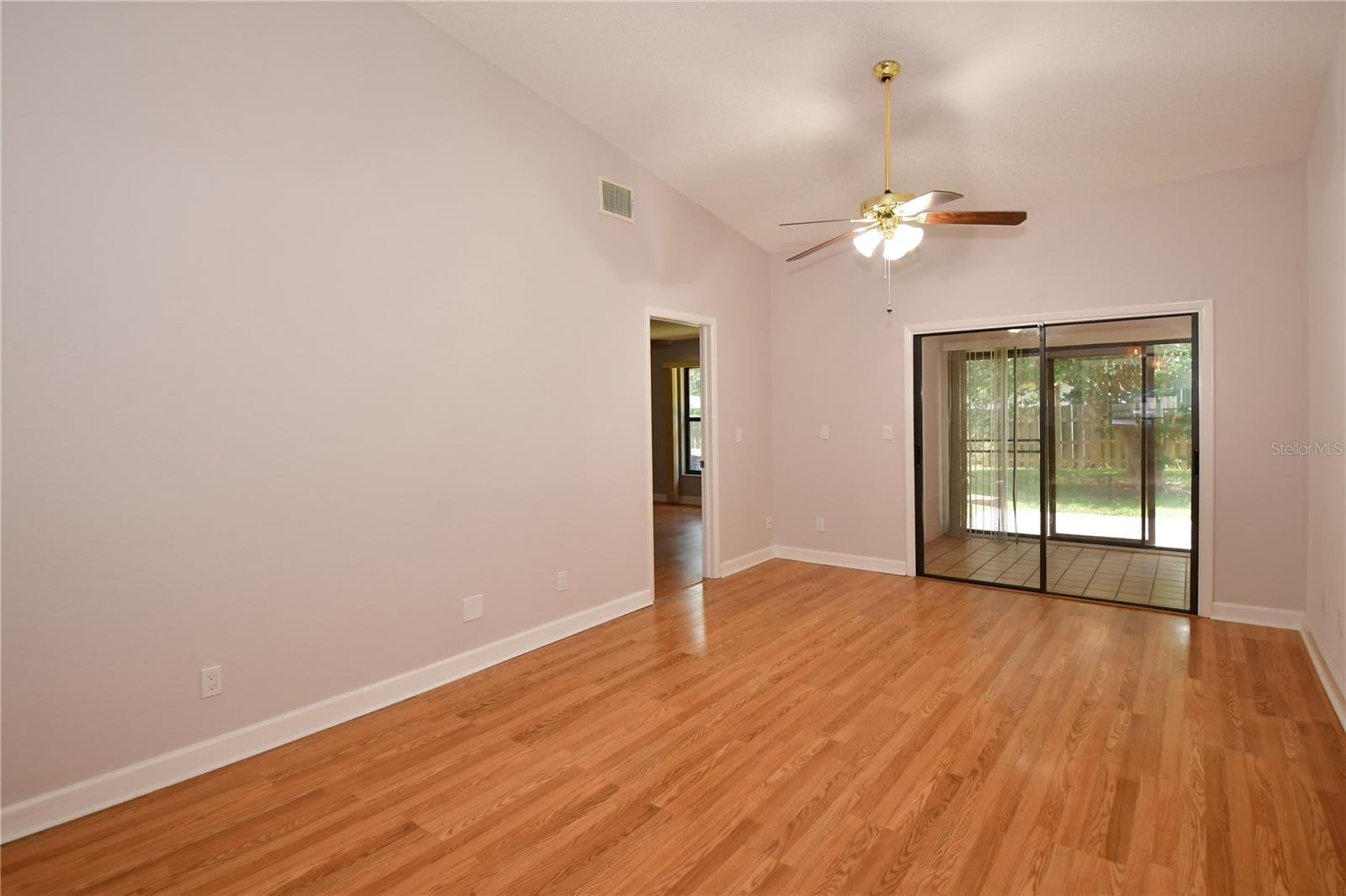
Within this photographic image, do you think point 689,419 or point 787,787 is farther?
point 689,419

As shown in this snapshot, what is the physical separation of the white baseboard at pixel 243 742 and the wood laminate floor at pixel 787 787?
57mm

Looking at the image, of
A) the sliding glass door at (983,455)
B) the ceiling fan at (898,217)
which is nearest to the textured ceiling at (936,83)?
the ceiling fan at (898,217)

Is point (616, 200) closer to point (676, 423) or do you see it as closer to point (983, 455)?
point (983, 455)

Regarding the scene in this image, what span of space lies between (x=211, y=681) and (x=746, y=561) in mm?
4198

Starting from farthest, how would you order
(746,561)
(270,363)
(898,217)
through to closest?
(746,561) → (898,217) → (270,363)

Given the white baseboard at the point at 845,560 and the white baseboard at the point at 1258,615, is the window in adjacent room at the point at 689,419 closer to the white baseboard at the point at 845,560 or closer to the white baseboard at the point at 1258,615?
the white baseboard at the point at 845,560

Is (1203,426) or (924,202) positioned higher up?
(924,202)

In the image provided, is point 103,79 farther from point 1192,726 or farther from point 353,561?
point 1192,726

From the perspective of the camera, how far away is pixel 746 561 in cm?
606

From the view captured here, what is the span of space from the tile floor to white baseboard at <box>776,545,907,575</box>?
0.88ft

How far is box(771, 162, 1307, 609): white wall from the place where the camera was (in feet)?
14.0

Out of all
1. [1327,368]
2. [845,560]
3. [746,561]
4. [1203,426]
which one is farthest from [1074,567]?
[746,561]

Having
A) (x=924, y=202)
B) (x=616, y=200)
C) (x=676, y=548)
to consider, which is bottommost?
(x=676, y=548)

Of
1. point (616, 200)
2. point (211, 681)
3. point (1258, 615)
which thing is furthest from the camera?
point (616, 200)
